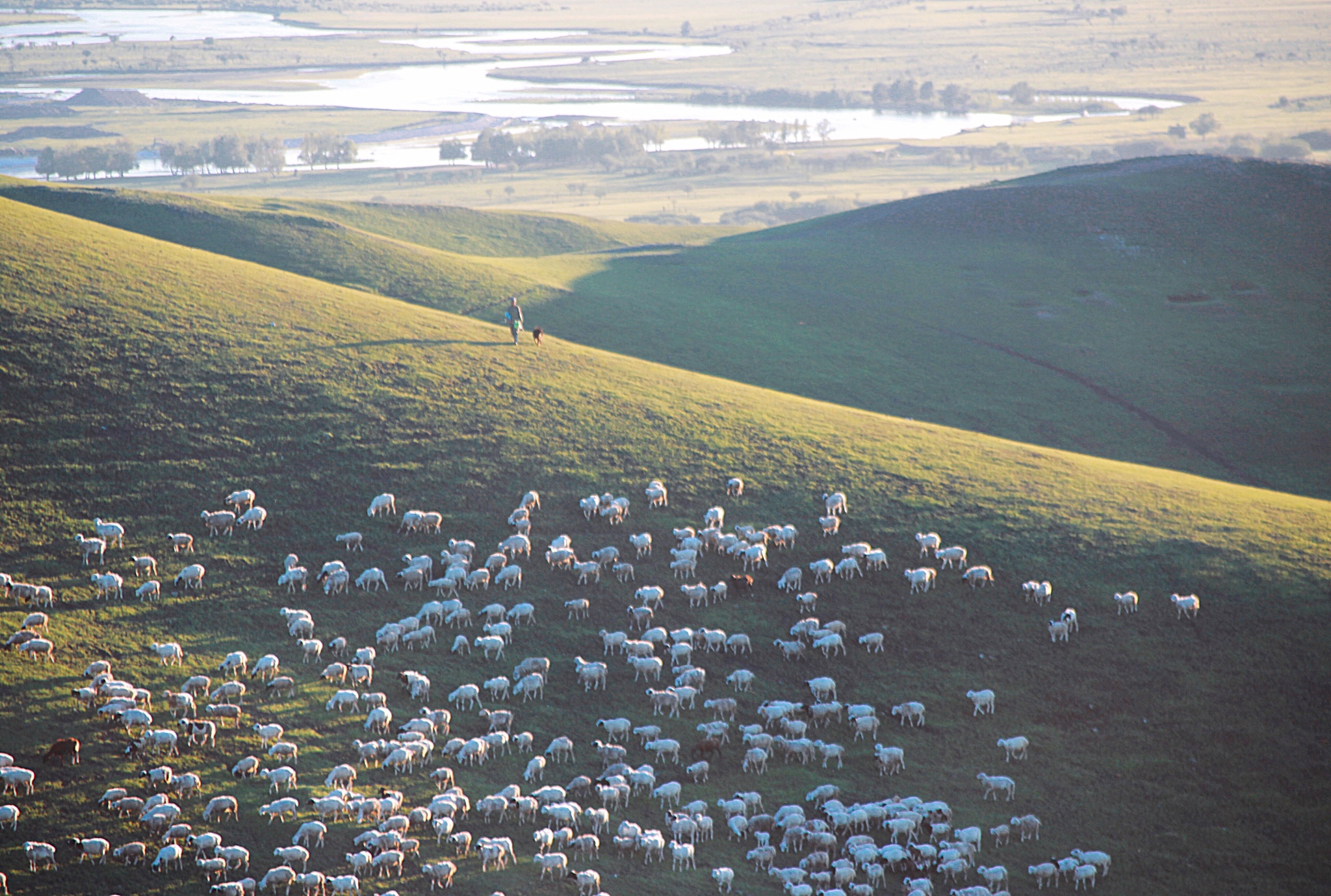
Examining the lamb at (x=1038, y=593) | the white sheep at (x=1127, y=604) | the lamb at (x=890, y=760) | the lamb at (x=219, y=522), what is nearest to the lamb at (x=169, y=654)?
the lamb at (x=219, y=522)

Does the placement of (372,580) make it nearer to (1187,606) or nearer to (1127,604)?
(1127,604)

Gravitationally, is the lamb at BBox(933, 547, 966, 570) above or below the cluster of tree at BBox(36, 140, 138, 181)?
below

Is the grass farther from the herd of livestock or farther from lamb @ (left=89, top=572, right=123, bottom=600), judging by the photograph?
lamb @ (left=89, top=572, right=123, bottom=600)

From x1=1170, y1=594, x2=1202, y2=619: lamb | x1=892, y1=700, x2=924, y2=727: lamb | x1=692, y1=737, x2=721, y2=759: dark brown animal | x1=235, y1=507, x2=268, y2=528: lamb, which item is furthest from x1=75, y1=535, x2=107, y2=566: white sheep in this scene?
x1=1170, y1=594, x2=1202, y2=619: lamb

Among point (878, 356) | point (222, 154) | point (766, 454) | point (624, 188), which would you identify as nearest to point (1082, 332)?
point (878, 356)

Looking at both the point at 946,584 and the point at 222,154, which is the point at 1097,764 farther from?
the point at 222,154

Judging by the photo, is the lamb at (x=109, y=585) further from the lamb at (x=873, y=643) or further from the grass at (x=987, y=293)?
the grass at (x=987, y=293)

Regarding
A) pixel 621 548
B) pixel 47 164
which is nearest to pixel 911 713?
pixel 621 548
